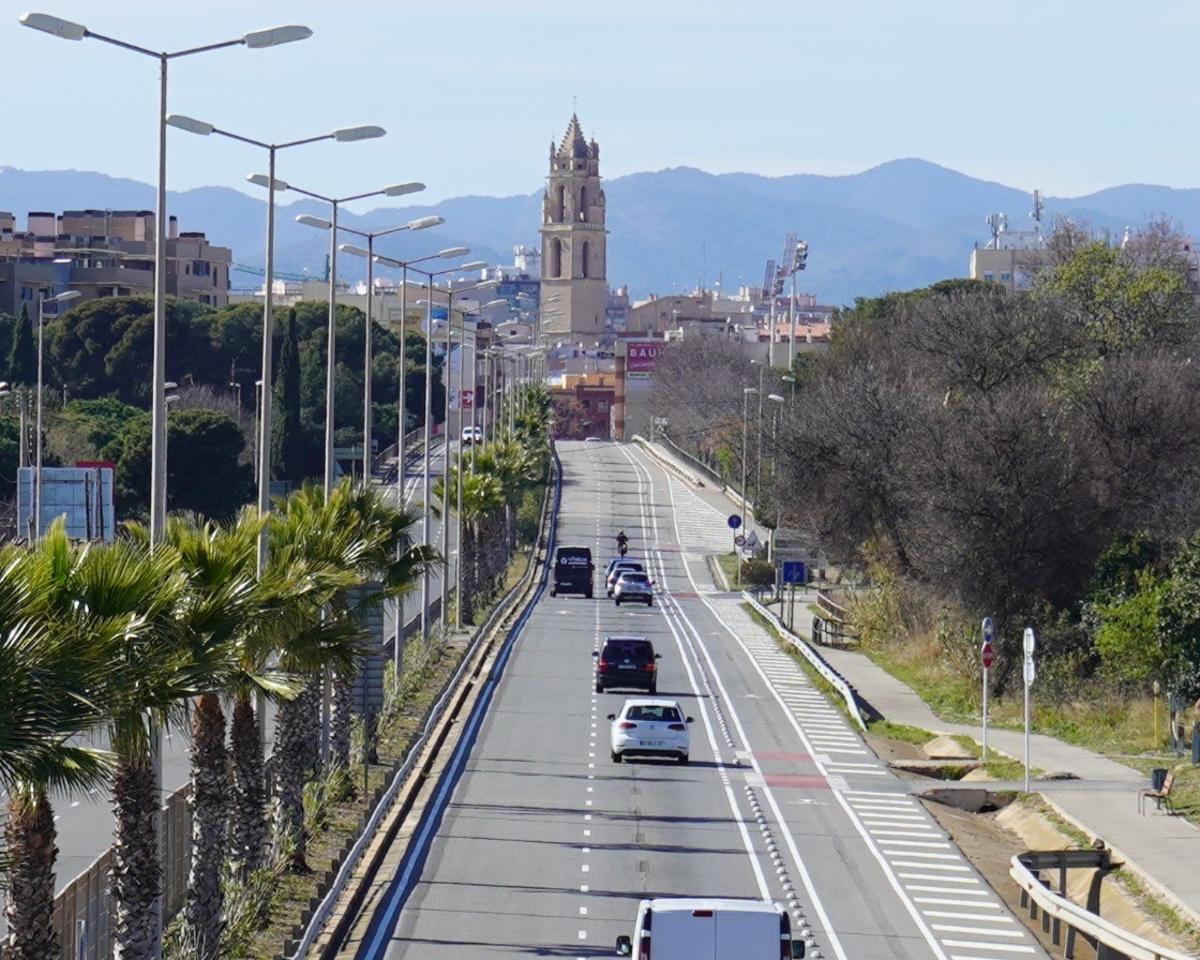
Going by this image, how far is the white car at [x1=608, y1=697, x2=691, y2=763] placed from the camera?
37.6 m

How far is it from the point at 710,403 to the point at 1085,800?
13842cm

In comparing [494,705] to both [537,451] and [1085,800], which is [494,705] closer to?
[1085,800]

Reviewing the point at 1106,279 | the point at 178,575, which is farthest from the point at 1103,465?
the point at 178,575

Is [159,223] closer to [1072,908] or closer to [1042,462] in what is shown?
[1072,908]

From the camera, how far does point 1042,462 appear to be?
52.2 meters

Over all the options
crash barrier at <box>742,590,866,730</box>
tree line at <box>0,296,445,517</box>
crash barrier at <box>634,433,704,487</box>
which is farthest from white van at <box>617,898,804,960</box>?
crash barrier at <box>634,433,704,487</box>

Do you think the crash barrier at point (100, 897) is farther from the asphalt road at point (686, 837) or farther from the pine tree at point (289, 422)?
the pine tree at point (289, 422)

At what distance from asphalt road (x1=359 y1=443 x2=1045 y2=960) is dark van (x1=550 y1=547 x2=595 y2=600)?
2354 cm

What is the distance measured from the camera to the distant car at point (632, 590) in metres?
76.4

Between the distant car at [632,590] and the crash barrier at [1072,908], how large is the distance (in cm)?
→ 4661

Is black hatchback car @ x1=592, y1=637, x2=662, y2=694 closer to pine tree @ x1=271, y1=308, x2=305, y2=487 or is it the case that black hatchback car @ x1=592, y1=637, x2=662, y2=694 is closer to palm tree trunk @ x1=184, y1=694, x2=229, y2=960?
palm tree trunk @ x1=184, y1=694, x2=229, y2=960

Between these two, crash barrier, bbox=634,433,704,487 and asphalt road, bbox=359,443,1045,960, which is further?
crash barrier, bbox=634,433,704,487

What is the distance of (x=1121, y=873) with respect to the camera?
28.7m

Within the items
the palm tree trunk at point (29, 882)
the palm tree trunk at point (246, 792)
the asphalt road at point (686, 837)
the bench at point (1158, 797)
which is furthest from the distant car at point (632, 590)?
the palm tree trunk at point (29, 882)
